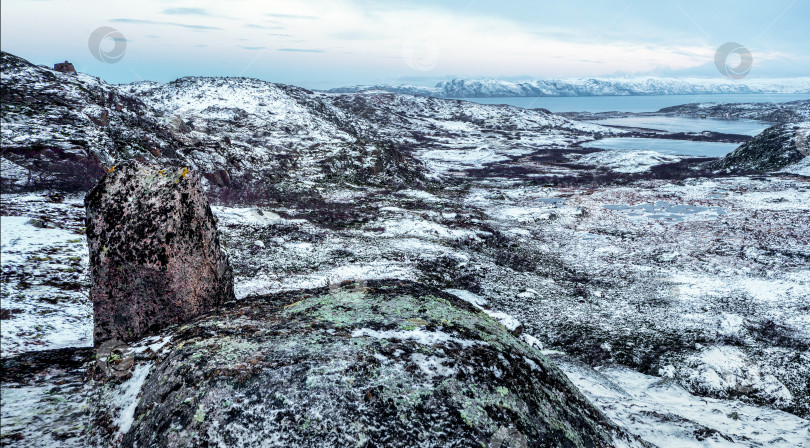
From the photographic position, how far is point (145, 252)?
725cm

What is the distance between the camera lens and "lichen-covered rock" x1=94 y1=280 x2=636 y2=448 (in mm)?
4562

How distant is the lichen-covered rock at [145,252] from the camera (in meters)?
7.05

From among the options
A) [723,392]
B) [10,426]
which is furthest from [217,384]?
[723,392]

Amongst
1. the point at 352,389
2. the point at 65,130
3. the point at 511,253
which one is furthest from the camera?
the point at 511,253

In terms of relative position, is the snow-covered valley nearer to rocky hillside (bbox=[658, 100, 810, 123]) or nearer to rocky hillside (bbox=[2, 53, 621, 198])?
rocky hillside (bbox=[2, 53, 621, 198])

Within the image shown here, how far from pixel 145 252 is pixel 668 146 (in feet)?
335

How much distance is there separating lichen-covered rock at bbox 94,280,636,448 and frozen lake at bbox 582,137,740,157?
85324 millimetres

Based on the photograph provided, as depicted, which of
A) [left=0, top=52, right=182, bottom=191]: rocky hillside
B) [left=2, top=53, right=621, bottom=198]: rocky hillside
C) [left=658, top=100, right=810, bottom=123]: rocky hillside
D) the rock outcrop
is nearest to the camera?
[left=0, top=52, right=182, bottom=191]: rocky hillside

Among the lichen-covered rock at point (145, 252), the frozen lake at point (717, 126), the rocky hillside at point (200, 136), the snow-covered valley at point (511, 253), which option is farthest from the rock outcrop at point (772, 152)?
the lichen-covered rock at point (145, 252)

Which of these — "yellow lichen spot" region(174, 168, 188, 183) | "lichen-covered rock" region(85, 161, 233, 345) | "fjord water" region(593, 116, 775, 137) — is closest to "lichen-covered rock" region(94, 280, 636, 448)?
"lichen-covered rock" region(85, 161, 233, 345)

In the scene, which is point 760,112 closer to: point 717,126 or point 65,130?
point 717,126

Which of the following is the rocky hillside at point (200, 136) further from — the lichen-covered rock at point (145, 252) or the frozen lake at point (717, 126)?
the frozen lake at point (717, 126)

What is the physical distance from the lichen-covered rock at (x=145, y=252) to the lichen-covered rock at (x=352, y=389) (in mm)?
1081

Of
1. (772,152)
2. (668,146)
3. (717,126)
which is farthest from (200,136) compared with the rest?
(717,126)
